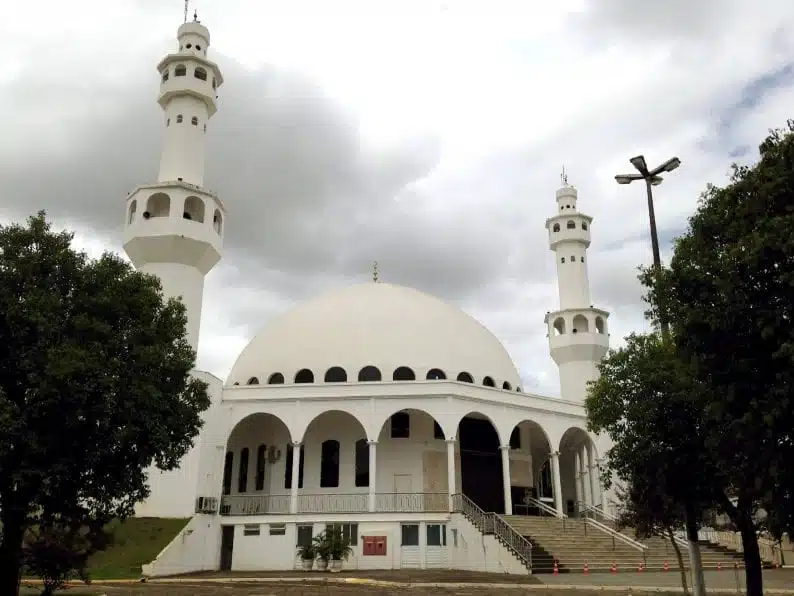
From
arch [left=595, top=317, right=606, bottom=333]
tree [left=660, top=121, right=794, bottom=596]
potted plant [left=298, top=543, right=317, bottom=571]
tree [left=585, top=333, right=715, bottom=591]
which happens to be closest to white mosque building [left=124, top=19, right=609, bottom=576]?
potted plant [left=298, top=543, right=317, bottom=571]

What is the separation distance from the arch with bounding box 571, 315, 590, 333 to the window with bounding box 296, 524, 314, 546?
21.4m

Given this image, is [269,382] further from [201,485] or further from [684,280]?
[684,280]

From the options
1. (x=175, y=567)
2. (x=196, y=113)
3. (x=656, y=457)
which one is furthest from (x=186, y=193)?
(x=656, y=457)

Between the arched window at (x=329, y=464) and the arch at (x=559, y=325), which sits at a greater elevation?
the arch at (x=559, y=325)

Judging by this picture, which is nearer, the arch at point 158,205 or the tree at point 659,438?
the tree at point 659,438

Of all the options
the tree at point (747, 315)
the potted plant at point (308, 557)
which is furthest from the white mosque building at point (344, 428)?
the tree at point (747, 315)

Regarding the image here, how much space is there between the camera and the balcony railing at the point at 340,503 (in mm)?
29547

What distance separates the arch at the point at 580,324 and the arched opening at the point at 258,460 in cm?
1890

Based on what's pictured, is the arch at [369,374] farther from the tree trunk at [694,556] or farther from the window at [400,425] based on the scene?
the tree trunk at [694,556]

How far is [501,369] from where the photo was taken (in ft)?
125

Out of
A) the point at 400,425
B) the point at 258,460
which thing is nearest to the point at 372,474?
the point at 400,425

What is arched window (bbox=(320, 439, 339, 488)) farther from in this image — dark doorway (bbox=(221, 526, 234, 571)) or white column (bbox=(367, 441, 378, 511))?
dark doorway (bbox=(221, 526, 234, 571))

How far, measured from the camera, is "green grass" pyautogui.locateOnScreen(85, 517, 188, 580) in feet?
75.6

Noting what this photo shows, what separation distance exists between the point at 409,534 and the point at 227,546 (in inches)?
298
